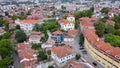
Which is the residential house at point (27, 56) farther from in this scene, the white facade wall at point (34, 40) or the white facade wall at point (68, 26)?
the white facade wall at point (68, 26)

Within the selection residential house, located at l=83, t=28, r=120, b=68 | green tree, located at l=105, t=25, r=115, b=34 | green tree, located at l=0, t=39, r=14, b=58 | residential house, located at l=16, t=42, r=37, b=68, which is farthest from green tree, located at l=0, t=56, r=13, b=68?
green tree, located at l=105, t=25, r=115, b=34

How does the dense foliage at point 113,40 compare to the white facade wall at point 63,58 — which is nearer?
the white facade wall at point 63,58

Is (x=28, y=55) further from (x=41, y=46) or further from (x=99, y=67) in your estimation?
(x=99, y=67)

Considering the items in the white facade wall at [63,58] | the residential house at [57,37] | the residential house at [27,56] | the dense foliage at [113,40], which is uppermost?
the dense foliage at [113,40]

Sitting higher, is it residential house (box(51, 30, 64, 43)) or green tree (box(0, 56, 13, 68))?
residential house (box(51, 30, 64, 43))

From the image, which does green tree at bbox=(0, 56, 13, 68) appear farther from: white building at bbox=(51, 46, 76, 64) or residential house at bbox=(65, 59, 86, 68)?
residential house at bbox=(65, 59, 86, 68)

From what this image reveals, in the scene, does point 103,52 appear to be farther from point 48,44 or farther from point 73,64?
point 48,44

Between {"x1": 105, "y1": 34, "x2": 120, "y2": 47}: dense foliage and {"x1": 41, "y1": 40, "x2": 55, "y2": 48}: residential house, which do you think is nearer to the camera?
{"x1": 105, "y1": 34, "x2": 120, "y2": 47}: dense foliage

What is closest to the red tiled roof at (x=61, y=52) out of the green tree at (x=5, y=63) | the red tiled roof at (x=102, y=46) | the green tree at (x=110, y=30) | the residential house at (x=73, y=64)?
the residential house at (x=73, y=64)
